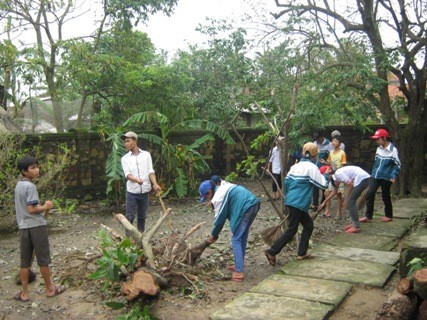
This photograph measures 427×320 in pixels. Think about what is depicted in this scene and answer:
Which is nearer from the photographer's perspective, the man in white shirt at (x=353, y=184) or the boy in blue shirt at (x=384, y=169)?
the man in white shirt at (x=353, y=184)

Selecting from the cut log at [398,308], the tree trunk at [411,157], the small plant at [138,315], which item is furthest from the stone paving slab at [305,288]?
the tree trunk at [411,157]

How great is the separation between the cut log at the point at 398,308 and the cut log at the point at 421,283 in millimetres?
127

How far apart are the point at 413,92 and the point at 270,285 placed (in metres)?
8.34

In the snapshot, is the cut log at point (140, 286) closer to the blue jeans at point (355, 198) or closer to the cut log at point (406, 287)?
the cut log at point (406, 287)

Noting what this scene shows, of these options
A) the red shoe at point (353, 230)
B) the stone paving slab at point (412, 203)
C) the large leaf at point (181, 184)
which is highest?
the large leaf at point (181, 184)

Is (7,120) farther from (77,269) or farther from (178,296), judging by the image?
(178,296)

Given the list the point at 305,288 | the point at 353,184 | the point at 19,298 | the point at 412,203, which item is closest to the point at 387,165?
the point at 353,184

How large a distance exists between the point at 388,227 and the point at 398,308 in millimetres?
4611

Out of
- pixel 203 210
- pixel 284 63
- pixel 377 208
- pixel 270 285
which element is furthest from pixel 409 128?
pixel 270 285

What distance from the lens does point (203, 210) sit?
11125mm

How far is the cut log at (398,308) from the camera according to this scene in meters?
4.43

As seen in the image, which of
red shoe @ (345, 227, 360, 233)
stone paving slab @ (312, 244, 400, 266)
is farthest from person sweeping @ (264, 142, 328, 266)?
red shoe @ (345, 227, 360, 233)

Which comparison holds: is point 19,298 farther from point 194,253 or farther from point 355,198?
point 355,198

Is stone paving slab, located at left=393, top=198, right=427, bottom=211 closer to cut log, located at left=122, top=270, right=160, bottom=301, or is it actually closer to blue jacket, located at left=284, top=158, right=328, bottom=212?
blue jacket, located at left=284, top=158, right=328, bottom=212
